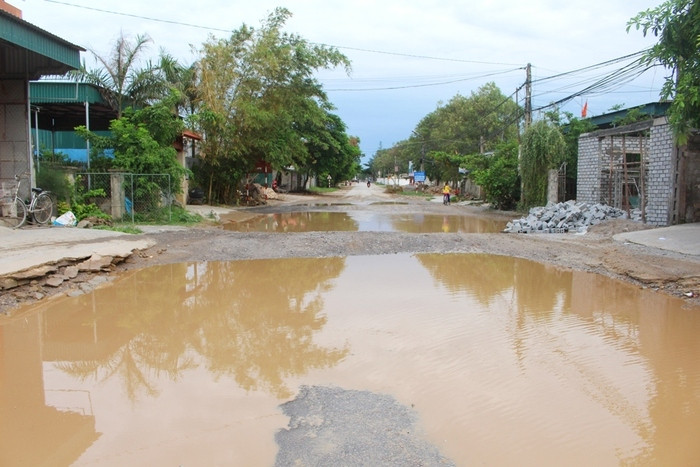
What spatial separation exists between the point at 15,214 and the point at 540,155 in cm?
2074

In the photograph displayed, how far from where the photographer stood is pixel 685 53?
1016cm

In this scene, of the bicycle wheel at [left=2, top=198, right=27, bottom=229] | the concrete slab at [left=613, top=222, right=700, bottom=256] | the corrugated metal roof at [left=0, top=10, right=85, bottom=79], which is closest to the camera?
the corrugated metal roof at [left=0, top=10, right=85, bottom=79]

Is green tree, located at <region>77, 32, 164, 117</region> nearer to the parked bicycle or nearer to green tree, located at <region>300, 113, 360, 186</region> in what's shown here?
the parked bicycle

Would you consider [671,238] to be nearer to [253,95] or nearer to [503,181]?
Result: [503,181]

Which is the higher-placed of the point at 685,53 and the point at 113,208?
the point at 685,53

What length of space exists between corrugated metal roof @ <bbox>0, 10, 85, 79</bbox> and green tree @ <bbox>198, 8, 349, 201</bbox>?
10181mm

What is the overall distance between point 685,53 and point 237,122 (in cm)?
2165

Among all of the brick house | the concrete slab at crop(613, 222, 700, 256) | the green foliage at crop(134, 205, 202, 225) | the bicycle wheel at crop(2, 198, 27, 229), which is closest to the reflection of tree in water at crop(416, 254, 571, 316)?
the concrete slab at crop(613, 222, 700, 256)

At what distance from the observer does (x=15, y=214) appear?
1465 centimetres

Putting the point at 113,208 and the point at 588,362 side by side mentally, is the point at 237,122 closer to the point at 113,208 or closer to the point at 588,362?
the point at 113,208

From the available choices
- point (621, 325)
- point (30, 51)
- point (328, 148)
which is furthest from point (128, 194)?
point (328, 148)

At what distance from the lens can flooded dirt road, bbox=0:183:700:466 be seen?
4.11m

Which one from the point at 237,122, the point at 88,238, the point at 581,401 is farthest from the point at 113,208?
the point at 581,401

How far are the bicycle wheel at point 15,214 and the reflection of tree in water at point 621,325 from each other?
10439mm
